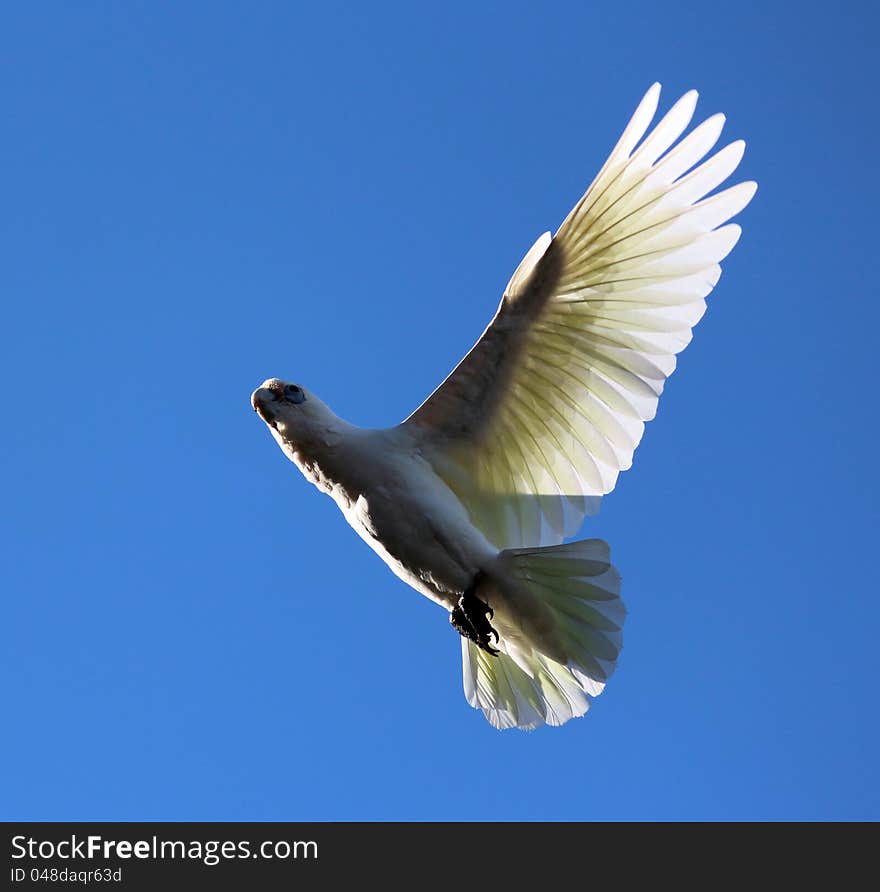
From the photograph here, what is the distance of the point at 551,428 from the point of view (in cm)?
733

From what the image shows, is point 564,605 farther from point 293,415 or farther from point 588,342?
point 293,415

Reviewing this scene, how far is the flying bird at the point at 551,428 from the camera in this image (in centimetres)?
680

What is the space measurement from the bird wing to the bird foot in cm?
61

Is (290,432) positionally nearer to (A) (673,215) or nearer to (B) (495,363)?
(B) (495,363)

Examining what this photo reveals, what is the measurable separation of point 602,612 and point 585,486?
0.78 m

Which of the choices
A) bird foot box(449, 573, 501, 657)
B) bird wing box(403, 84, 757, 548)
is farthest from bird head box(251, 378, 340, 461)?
bird foot box(449, 573, 501, 657)

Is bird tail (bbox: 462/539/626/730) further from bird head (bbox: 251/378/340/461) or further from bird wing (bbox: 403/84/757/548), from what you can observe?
bird head (bbox: 251/378/340/461)

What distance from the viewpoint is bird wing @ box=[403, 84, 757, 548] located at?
674 centimetres

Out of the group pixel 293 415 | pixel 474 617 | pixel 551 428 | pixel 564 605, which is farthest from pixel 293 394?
pixel 564 605

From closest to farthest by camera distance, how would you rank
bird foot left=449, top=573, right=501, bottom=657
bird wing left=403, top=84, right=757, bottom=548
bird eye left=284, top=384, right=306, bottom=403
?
bird wing left=403, top=84, right=757, bottom=548
bird foot left=449, top=573, right=501, bottom=657
bird eye left=284, top=384, right=306, bottom=403

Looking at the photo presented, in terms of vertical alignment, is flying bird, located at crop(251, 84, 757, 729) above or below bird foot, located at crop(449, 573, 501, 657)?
above

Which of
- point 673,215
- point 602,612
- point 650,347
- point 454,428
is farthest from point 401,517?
point 673,215

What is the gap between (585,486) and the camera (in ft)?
24.0

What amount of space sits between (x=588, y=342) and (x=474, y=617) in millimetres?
1563
